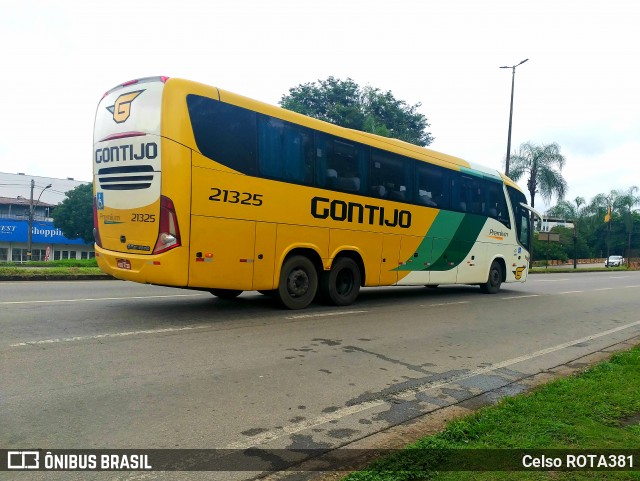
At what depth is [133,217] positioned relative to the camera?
7.61m

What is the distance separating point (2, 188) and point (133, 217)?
2446 inches

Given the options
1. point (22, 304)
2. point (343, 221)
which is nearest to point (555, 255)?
point (343, 221)

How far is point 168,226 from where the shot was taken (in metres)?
7.29

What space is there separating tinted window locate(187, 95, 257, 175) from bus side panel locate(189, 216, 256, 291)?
975 mm

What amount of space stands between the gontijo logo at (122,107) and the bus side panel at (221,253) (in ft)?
6.71

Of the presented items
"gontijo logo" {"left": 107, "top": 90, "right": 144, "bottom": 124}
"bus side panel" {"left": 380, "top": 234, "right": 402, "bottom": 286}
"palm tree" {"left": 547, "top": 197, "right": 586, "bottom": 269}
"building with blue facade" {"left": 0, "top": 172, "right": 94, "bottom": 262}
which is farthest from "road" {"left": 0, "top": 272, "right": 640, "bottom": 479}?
"palm tree" {"left": 547, "top": 197, "right": 586, "bottom": 269}

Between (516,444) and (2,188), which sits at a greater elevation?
(2,188)

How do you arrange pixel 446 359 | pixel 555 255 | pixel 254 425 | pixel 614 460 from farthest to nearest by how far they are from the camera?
pixel 555 255 → pixel 446 359 → pixel 254 425 → pixel 614 460

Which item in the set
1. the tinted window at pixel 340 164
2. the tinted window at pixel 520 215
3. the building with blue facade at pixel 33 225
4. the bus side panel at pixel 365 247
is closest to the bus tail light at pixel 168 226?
the tinted window at pixel 340 164

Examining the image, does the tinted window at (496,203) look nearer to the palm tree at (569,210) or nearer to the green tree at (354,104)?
the green tree at (354,104)

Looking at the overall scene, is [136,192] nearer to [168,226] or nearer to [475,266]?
[168,226]

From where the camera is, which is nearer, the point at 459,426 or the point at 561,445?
the point at 561,445

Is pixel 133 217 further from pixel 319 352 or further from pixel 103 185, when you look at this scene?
pixel 319 352

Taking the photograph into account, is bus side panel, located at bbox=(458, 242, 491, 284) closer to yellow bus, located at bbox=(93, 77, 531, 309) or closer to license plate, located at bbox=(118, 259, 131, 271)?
yellow bus, located at bbox=(93, 77, 531, 309)
